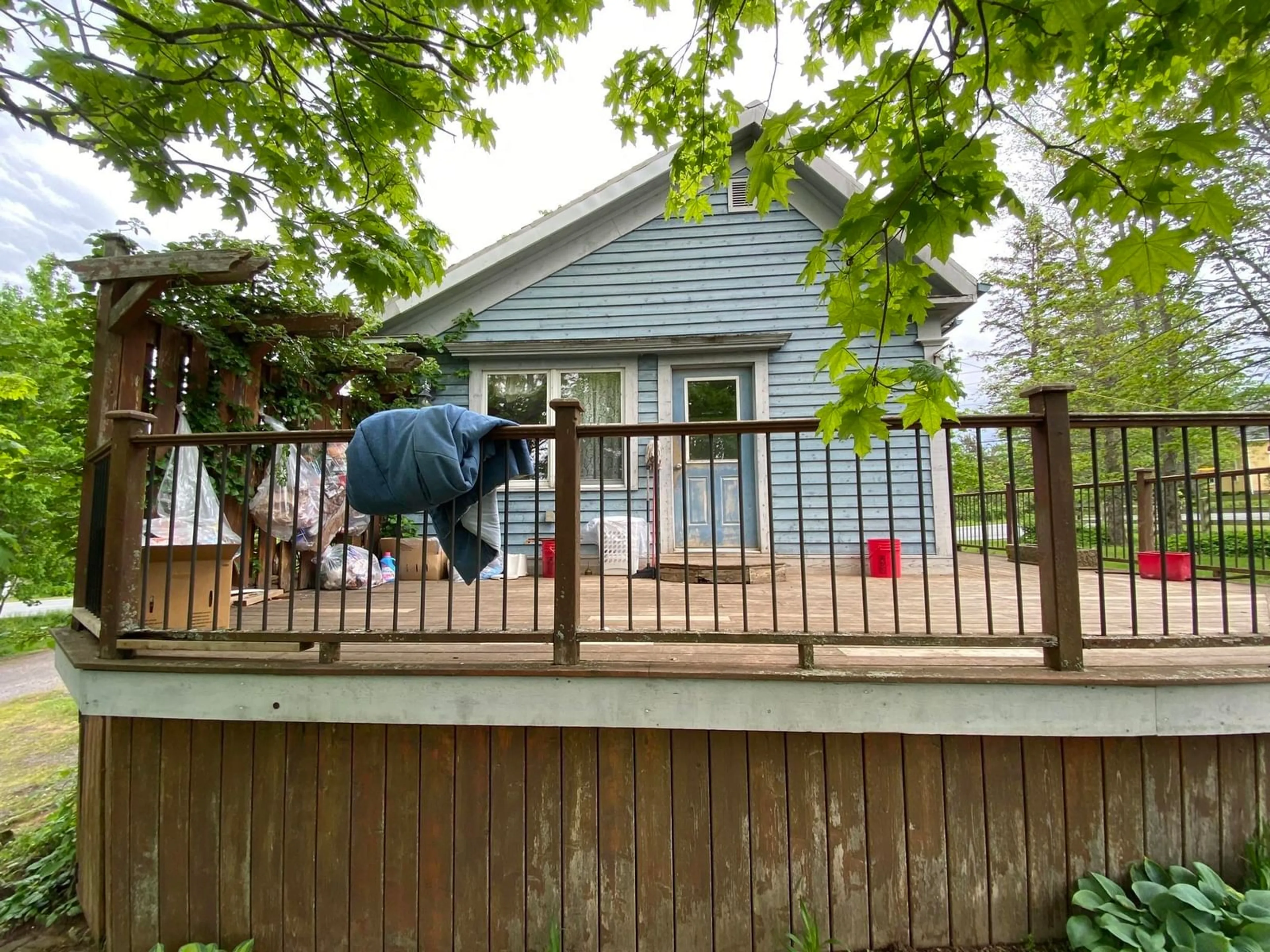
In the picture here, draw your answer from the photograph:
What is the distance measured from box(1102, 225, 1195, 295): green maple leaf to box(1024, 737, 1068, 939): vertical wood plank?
1.83 meters

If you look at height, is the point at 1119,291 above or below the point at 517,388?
above

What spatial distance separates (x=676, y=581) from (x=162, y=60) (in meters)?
4.82

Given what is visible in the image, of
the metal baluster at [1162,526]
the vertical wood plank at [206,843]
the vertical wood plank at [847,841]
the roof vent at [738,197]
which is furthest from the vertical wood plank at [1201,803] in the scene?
the roof vent at [738,197]

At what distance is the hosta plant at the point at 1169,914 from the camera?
196 centimetres

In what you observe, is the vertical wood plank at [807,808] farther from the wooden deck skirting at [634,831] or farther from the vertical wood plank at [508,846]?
the vertical wood plank at [508,846]

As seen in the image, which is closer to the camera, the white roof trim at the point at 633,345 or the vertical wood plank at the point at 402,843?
the vertical wood plank at the point at 402,843

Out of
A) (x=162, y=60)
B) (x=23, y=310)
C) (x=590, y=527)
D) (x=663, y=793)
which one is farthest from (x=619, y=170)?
(x=23, y=310)

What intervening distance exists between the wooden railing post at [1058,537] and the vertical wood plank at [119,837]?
4022 millimetres

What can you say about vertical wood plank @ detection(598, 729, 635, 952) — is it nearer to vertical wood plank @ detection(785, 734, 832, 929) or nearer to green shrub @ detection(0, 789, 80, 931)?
vertical wood plank @ detection(785, 734, 832, 929)

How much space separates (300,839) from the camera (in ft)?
7.83

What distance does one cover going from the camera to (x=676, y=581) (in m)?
5.31

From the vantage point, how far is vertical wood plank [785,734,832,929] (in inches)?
89.0

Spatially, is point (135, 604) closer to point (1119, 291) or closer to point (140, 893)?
point (140, 893)

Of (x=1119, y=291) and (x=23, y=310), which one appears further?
(x=23, y=310)
